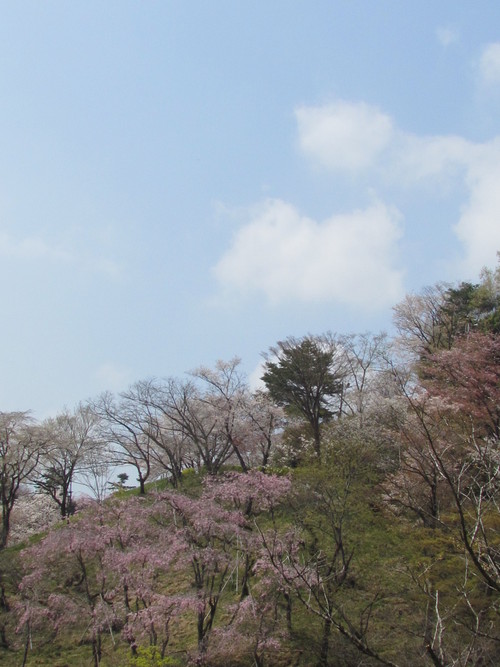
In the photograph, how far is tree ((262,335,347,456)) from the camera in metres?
30.9

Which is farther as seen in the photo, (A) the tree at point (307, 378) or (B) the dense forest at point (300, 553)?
(A) the tree at point (307, 378)

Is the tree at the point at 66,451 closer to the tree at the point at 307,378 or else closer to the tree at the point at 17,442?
the tree at the point at 17,442

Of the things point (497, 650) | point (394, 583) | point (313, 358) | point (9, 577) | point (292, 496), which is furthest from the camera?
point (313, 358)

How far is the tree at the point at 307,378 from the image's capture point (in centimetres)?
3089

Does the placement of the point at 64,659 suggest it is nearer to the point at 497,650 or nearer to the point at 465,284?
the point at 497,650

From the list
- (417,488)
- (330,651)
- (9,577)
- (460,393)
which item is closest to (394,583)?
(417,488)

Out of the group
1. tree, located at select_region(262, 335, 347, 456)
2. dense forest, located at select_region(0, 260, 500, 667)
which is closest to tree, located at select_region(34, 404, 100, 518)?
dense forest, located at select_region(0, 260, 500, 667)

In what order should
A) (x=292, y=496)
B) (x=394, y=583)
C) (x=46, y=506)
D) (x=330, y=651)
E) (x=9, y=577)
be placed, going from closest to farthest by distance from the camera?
(x=330, y=651) → (x=394, y=583) → (x=292, y=496) → (x=9, y=577) → (x=46, y=506)

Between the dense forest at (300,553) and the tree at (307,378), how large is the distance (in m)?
0.18

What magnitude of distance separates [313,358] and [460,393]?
1325 cm

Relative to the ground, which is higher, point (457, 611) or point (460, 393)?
point (460, 393)

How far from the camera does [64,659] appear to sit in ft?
54.1

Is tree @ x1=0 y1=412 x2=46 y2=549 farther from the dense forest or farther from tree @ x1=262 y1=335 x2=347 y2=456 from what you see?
tree @ x1=262 y1=335 x2=347 y2=456

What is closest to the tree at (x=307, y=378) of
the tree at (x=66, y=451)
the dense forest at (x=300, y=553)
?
the dense forest at (x=300, y=553)
